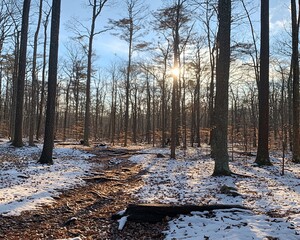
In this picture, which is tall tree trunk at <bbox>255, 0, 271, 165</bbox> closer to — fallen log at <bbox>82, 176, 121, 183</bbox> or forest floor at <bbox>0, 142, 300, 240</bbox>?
forest floor at <bbox>0, 142, 300, 240</bbox>

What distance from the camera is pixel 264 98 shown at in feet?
40.8

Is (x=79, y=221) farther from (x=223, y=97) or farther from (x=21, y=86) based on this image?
(x=21, y=86)

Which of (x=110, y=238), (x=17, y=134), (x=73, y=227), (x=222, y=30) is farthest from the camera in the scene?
(x=17, y=134)

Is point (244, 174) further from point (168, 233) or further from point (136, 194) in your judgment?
point (168, 233)

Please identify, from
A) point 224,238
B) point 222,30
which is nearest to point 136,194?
point 224,238

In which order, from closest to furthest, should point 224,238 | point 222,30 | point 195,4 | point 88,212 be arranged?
point 224,238 < point 88,212 < point 222,30 < point 195,4

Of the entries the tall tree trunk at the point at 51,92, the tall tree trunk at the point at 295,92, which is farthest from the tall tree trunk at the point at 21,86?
the tall tree trunk at the point at 295,92

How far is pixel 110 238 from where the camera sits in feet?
16.8

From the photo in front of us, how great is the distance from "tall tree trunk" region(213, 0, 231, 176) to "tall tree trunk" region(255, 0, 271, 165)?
3205mm

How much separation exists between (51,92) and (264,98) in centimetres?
927

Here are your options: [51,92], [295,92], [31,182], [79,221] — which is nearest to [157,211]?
[79,221]

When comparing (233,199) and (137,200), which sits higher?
(233,199)

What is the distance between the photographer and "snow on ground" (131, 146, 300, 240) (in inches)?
192

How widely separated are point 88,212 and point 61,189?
195 centimetres
